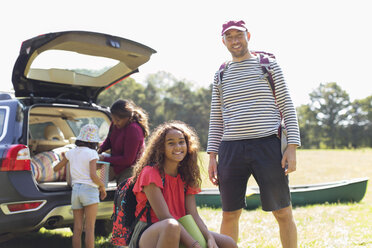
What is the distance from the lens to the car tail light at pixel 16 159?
10.5 feet

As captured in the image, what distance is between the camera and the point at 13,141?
3.30 m

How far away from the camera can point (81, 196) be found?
3.52 m

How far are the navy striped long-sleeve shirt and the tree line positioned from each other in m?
32.7

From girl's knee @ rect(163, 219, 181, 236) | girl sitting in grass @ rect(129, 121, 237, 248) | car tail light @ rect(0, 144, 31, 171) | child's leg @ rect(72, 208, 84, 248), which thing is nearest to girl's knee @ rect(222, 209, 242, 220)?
girl sitting in grass @ rect(129, 121, 237, 248)

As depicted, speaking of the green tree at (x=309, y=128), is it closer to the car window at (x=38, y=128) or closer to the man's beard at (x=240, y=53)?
the car window at (x=38, y=128)

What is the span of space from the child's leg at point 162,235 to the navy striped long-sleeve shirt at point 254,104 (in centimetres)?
95

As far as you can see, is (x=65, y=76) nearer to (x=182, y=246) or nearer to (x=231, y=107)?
(x=231, y=107)

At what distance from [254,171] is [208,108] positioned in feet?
139

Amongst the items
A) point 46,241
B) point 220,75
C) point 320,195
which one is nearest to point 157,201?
point 220,75

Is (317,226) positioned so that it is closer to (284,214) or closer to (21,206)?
(284,214)

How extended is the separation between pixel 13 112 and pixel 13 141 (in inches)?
12.2

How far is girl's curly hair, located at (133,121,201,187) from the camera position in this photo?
272cm

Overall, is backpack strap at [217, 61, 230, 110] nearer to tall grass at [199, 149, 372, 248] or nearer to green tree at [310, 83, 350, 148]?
tall grass at [199, 149, 372, 248]

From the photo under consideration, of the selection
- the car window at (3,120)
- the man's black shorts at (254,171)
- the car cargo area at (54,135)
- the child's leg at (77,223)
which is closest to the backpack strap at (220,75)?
the man's black shorts at (254,171)
